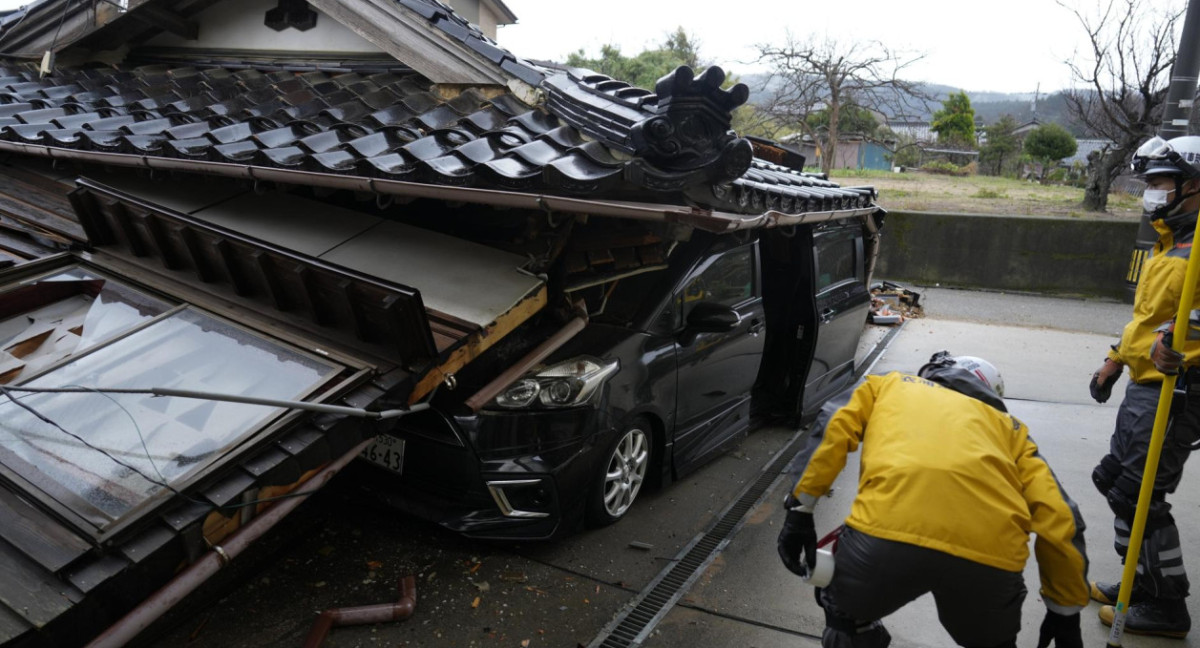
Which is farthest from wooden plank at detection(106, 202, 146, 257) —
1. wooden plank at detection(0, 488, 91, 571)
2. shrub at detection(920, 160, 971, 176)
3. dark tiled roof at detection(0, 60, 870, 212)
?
shrub at detection(920, 160, 971, 176)

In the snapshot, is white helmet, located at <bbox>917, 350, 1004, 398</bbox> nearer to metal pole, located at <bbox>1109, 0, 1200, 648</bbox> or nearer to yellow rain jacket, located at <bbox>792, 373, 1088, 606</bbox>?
yellow rain jacket, located at <bbox>792, 373, 1088, 606</bbox>

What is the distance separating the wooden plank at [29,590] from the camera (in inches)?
81.2

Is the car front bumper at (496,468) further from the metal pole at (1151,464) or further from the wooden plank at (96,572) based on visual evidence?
the metal pole at (1151,464)

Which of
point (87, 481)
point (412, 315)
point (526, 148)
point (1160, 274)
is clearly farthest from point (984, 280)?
point (87, 481)

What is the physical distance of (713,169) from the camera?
361cm

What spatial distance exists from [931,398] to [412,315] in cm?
189

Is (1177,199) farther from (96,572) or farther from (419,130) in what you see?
(96,572)

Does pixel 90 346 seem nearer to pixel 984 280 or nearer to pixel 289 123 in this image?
pixel 289 123

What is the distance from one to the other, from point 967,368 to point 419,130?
3.21m

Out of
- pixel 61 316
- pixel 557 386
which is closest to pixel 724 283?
pixel 557 386

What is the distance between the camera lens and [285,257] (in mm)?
3215

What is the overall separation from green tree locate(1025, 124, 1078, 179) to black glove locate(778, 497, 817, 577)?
78.2 ft

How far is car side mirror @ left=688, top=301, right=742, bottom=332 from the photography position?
4434mm

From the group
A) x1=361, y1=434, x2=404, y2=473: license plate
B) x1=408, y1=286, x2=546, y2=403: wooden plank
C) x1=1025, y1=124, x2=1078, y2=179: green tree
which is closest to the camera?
x1=408, y1=286, x2=546, y2=403: wooden plank
